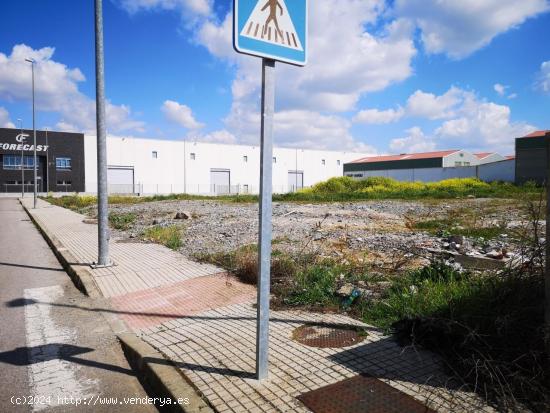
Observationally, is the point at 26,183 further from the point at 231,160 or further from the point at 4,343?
the point at 4,343

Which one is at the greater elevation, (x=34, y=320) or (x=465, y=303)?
(x=465, y=303)

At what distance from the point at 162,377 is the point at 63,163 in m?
55.3

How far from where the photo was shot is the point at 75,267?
798cm

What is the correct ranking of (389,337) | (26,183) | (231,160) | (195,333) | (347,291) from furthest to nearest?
(231,160) < (26,183) < (347,291) < (195,333) < (389,337)

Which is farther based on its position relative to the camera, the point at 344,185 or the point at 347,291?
the point at 344,185

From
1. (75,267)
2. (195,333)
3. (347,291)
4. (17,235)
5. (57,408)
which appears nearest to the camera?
(57,408)

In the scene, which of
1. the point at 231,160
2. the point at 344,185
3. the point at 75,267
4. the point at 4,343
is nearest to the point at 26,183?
the point at 231,160

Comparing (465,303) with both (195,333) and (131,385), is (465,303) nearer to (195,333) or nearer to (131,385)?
(195,333)

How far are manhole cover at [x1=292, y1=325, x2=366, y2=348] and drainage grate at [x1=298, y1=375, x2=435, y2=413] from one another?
73 centimetres

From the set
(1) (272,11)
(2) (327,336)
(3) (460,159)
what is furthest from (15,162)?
(3) (460,159)

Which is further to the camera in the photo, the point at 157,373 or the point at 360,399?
the point at 157,373

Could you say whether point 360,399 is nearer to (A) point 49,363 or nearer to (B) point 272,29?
(B) point 272,29

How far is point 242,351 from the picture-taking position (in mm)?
3828

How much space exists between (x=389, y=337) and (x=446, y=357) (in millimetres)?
659
